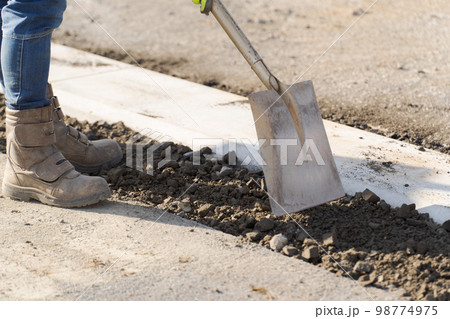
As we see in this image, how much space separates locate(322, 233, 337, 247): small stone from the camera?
288 cm

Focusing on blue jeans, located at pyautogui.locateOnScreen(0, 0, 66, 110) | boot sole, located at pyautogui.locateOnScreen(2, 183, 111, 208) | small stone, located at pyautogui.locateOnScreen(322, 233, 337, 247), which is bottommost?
boot sole, located at pyautogui.locateOnScreen(2, 183, 111, 208)

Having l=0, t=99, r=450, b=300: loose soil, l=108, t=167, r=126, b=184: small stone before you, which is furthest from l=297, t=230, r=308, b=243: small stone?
l=108, t=167, r=126, b=184: small stone

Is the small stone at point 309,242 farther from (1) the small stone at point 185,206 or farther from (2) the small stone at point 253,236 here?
(1) the small stone at point 185,206

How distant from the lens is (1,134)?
14.4 ft

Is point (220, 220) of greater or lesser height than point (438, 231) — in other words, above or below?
below

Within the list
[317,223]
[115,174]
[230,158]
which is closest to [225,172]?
[230,158]

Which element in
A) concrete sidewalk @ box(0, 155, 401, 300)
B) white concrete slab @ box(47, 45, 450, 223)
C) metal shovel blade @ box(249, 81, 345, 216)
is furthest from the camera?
white concrete slab @ box(47, 45, 450, 223)

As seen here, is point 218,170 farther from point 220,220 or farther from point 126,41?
point 126,41

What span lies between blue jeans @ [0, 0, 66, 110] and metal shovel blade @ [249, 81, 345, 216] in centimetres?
105

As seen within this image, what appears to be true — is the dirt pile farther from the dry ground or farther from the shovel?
the dry ground

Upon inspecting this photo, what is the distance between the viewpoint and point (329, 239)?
290cm

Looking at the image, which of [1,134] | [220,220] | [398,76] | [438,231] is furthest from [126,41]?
[438,231]

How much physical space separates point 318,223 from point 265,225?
26 cm
